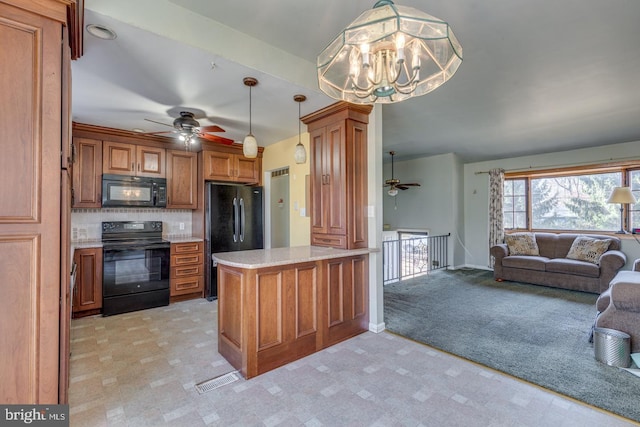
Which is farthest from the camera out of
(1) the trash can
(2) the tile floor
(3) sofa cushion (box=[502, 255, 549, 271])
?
(3) sofa cushion (box=[502, 255, 549, 271])

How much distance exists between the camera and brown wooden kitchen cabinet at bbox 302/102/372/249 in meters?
3.02

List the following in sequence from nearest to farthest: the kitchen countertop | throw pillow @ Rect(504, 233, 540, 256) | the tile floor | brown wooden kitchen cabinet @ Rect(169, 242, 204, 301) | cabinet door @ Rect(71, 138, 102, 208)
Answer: the tile floor → the kitchen countertop → cabinet door @ Rect(71, 138, 102, 208) → brown wooden kitchen cabinet @ Rect(169, 242, 204, 301) → throw pillow @ Rect(504, 233, 540, 256)

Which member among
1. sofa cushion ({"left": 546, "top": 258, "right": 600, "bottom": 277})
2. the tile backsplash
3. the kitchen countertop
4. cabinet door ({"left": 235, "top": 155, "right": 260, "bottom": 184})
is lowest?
sofa cushion ({"left": 546, "top": 258, "right": 600, "bottom": 277})

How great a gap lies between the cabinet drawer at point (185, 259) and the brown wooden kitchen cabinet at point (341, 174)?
2038mm

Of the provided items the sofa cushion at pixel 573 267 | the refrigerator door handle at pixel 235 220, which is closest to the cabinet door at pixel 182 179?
the refrigerator door handle at pixel 235 220

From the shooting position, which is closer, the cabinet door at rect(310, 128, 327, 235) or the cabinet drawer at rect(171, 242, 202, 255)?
the cabinet door at rect(310, 128, 327, 235)

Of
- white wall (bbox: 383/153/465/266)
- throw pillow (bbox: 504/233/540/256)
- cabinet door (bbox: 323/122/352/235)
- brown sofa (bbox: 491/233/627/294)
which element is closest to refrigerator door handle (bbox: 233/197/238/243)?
cabinet door (bbox: 323/122/352/235)

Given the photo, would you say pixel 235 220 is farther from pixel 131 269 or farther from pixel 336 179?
pixel 336 179

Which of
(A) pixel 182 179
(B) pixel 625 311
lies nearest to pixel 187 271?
(A) pixel 182 179

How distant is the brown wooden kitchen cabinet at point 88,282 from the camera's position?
3.51 m

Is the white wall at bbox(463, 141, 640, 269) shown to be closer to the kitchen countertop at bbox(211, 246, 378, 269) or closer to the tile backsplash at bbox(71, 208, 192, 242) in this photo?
the kitchen countertop at bbox(211, 246, 378, 269)

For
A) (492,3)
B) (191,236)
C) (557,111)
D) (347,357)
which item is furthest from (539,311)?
(191,236)

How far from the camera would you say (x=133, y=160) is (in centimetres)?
417

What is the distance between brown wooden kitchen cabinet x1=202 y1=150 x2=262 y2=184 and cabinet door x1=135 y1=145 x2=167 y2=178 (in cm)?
59
